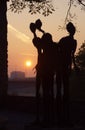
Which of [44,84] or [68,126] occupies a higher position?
[44,84]

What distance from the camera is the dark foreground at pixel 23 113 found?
19327mm

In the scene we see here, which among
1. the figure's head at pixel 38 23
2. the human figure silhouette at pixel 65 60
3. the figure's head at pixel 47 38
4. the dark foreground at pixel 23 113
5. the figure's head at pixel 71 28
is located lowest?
the dark foreground at pixel 23 113

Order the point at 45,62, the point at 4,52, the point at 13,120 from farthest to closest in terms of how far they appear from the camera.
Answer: the point at 4,52, the point at 13,120, the point at 45,62

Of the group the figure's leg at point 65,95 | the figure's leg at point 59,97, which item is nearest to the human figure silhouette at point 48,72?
the figure's leg at point 59,97

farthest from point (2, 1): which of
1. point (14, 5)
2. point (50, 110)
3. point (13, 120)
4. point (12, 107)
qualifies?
point (50, 110)

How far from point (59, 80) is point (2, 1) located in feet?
41.3

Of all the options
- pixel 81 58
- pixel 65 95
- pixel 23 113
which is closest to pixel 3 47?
pixel 23 113

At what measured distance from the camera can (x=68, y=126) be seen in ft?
54.7

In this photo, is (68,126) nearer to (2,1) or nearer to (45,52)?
(45,52)

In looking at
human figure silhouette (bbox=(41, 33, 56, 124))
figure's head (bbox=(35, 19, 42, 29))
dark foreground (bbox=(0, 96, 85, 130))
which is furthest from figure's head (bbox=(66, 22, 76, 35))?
dark foreground (bbox=(0, 96, 85, 130))

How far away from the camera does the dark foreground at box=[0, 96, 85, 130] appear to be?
19.3m

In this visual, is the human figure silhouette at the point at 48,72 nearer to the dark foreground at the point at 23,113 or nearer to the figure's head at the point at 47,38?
the figure's head at the point at 47,38

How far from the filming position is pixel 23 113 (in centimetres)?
2483

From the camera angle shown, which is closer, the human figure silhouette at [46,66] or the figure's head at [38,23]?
the human figure silhouette at [46,66]
